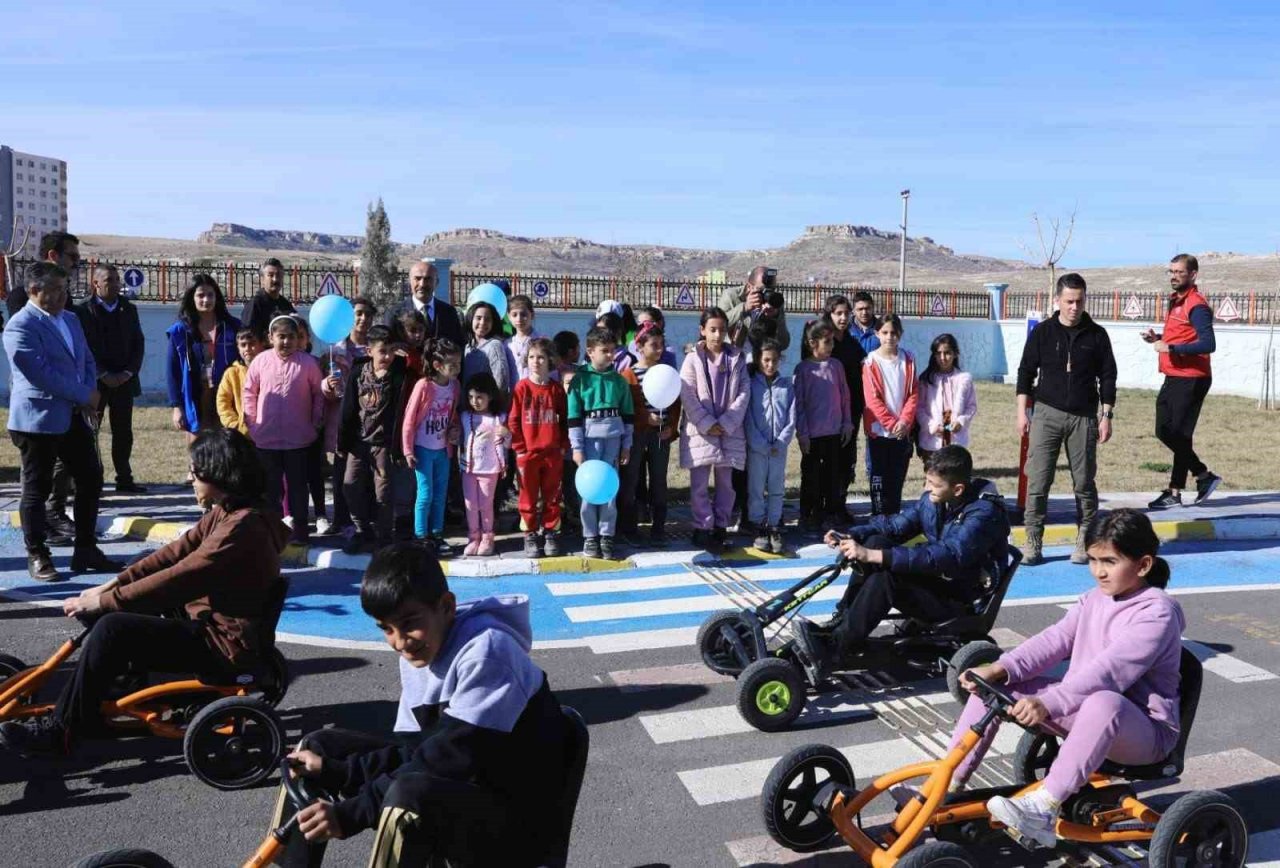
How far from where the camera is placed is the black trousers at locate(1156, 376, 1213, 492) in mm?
11383

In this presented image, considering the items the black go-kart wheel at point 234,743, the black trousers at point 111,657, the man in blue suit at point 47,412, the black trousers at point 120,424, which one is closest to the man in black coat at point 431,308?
the man in blue suit at point 47,412

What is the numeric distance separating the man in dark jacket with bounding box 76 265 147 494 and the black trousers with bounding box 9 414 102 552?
2.65 meters

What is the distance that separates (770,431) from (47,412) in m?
5.35

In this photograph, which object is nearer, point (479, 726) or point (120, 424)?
point (479, 726)

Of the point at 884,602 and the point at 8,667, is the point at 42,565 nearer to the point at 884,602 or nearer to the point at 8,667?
the point at 8,667

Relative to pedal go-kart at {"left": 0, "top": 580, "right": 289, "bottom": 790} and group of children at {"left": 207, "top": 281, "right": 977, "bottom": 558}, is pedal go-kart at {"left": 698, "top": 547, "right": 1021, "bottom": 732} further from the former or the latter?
group of children at {"left": 207, "top": 281, "right": 977, "bottom": 558}

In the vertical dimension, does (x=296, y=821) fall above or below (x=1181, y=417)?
below

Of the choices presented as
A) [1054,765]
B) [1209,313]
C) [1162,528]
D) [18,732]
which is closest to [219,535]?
[18,732]

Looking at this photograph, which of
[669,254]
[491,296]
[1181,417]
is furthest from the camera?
[669,254]

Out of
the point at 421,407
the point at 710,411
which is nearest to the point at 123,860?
the point at 421,407

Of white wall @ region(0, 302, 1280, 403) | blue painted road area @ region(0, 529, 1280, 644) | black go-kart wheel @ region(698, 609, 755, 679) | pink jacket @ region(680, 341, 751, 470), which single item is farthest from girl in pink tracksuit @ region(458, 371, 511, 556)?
white wall @ region(0, 302, 1280, 403)

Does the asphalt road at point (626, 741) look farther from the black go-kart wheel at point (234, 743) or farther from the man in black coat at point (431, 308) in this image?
the man in black coat at point (431, 308)

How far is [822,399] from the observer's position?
10125 millimetres

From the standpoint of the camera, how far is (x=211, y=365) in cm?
1059
